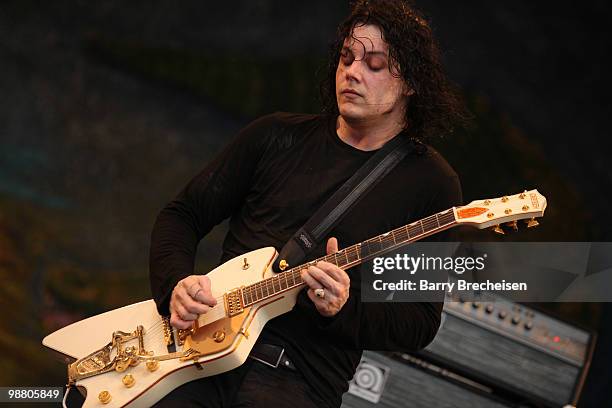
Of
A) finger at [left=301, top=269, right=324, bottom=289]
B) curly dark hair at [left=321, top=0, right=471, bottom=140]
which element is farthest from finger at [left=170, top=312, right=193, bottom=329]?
curly dark hair at [left=321, top=0, right=471, bottom=140]

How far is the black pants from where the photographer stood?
2215 millimetres

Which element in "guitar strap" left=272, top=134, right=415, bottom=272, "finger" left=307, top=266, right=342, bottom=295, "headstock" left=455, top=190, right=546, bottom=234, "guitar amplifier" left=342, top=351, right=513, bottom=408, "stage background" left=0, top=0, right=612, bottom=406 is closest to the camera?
"finger" left=307, top=266, right=342, bottom=295

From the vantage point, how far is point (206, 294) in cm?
222

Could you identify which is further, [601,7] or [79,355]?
[601,7]

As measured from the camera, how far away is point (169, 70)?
4.38 metres

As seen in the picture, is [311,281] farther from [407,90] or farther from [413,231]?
[407,90]

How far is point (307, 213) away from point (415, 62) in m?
0.56

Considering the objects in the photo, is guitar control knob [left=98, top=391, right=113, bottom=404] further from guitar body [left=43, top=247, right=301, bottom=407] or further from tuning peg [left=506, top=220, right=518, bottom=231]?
tuning peg [left=506, top=220, right=518, bottom=231]

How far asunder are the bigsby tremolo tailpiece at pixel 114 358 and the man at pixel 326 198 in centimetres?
12

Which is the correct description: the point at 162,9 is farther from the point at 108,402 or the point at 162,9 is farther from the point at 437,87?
the point at 108,402

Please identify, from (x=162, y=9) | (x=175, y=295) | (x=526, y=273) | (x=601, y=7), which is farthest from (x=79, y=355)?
(x=601, y=7)

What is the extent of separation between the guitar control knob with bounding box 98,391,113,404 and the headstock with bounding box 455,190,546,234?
104 cm

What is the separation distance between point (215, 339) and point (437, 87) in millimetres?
1019

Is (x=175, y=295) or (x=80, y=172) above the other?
(x=80, y=172)
